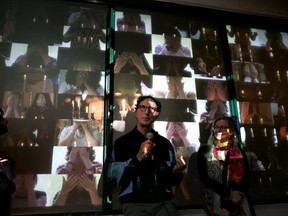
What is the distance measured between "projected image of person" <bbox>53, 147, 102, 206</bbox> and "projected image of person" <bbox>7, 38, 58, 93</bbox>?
2.55ft

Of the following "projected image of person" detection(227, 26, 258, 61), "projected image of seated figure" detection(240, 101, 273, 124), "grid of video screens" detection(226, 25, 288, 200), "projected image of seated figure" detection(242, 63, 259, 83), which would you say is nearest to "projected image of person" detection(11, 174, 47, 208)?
"grid of video screens" detection(226, 25, 288, 200)

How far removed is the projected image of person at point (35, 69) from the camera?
2.61m

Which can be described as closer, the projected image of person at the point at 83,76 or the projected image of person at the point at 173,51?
the projected image of person at the point at 83,76

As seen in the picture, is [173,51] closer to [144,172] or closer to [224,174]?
[224,174]

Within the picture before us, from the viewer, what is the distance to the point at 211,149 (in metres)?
2.35

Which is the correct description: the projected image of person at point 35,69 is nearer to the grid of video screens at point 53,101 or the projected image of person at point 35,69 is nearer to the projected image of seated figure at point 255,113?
the grid of video screens at point 53,101

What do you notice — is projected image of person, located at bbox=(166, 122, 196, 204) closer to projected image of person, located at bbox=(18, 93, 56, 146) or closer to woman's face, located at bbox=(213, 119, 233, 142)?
woman's face, located at bbox=(213, 119, 233, 142)

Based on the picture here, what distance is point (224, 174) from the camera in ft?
7.19

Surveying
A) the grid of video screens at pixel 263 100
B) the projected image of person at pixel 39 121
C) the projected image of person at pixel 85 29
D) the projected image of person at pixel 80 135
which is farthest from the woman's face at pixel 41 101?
the grid of video screens at pixel 263 100

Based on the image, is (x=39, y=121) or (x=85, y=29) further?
(x=85, y=29)

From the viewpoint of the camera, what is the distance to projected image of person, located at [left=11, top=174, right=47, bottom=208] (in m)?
2.30

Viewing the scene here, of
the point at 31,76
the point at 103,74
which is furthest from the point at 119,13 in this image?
the point at 31,76

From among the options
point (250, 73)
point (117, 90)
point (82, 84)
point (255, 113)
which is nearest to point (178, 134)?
point (117, 90)

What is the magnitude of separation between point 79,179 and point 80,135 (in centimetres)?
46
